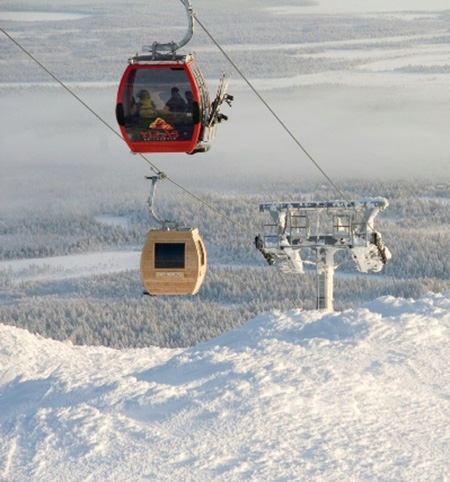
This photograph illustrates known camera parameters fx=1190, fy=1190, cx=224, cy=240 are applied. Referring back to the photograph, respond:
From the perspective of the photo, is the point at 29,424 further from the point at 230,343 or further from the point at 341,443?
the point at 230,343

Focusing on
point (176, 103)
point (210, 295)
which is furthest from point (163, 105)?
point (210, 295)

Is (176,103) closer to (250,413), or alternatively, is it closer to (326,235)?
(250,413)

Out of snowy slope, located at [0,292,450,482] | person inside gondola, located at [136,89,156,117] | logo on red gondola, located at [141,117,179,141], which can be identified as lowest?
snowy slope, located at [0,292,450,482]

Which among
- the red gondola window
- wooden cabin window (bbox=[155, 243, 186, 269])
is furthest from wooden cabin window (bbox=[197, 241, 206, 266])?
the red gondola window

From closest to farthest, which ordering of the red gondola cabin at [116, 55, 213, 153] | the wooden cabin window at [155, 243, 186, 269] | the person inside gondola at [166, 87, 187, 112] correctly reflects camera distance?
the red gondola cabin at [116, 55, 213, 153], the person inside gondola at [166, 87, 187, 112], the wooden cabin window at [155, 243, 186, 269]

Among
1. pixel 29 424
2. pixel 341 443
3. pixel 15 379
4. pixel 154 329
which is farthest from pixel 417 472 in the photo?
pixel 154 329

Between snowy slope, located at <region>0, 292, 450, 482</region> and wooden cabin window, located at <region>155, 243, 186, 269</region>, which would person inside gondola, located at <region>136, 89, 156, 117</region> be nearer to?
wooden cabin window, located at <region>155, 243, 186, 269</region>
